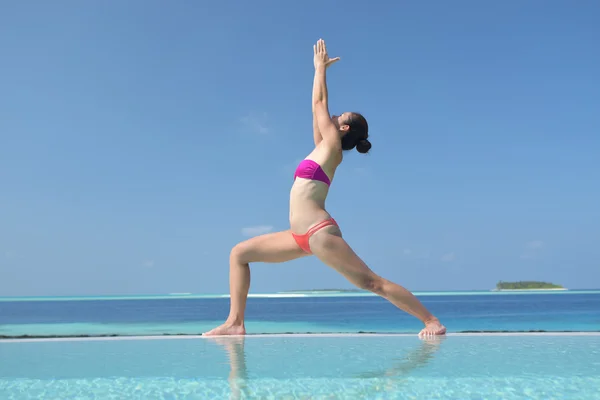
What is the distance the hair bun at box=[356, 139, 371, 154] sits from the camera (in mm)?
5254

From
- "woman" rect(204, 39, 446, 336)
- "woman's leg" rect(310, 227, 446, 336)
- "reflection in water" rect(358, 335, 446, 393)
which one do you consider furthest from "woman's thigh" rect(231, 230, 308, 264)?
"reflection in water" rect(358, 335, 446, 393)

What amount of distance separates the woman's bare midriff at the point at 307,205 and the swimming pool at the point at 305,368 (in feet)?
3.22

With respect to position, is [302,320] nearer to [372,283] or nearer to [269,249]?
[269,249]

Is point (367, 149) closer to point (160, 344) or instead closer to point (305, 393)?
point (160, 344)

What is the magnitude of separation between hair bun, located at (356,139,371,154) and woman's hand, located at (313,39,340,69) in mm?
738

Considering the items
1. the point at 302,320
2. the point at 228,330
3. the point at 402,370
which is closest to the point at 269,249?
the point at 228,330

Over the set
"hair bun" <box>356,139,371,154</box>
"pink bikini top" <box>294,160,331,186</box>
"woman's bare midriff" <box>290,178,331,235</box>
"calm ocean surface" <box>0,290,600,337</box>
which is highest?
"hair bun" <box>356,139,371,154</box>

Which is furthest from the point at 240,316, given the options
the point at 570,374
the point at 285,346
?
the point at 570,374

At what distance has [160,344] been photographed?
16.6ft

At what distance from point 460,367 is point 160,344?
8.46ft

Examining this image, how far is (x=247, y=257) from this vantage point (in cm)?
527

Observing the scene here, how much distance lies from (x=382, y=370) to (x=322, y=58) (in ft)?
9.43

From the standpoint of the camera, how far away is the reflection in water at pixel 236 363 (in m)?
2.95

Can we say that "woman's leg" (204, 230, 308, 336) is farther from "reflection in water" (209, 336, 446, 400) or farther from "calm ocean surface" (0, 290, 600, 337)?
"calm ocean surface" (0, 290, 600, 337)
